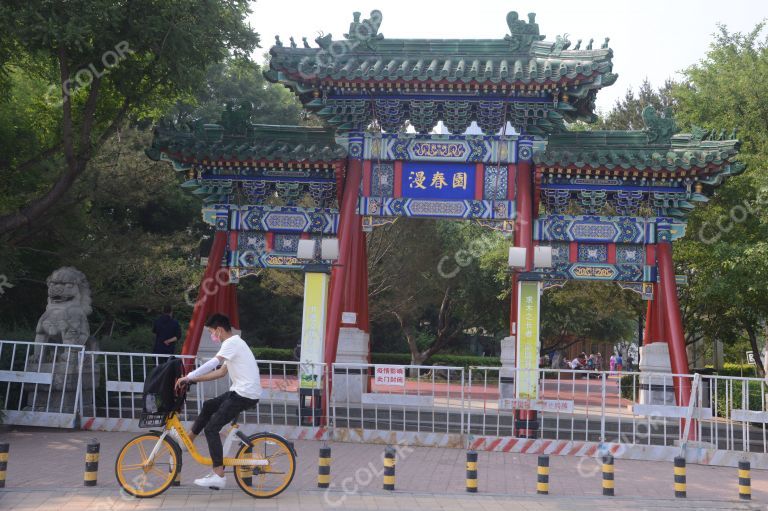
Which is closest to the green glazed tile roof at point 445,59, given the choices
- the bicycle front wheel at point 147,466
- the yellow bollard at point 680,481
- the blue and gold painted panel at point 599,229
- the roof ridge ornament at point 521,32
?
the roof ridge ornament at point 521,32

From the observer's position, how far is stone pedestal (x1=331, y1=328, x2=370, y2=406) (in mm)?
16188

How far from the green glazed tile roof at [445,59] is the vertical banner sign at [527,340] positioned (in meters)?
3.77

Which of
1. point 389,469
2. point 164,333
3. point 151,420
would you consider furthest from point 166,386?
point 164,333

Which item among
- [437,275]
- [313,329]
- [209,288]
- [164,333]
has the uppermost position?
[437,275]

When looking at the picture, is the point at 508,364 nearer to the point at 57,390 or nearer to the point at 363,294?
the point at 363,294

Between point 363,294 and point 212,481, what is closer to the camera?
point 212,481

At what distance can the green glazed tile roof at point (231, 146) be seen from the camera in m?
15.6

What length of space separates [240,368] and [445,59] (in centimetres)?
955

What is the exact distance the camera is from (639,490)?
9.64 meters

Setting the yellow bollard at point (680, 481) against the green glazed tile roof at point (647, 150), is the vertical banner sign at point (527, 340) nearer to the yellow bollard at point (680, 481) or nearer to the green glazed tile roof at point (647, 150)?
the green glazed tile roof at point (647, 150)

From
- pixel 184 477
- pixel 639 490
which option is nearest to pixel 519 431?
pixel 639 490

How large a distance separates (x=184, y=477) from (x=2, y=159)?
33.9ft

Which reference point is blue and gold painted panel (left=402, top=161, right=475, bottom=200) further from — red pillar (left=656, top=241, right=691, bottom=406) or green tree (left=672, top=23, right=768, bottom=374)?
green tree (left=672, top=23, right=768, bottom=374)

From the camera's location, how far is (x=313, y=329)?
13.6 m
